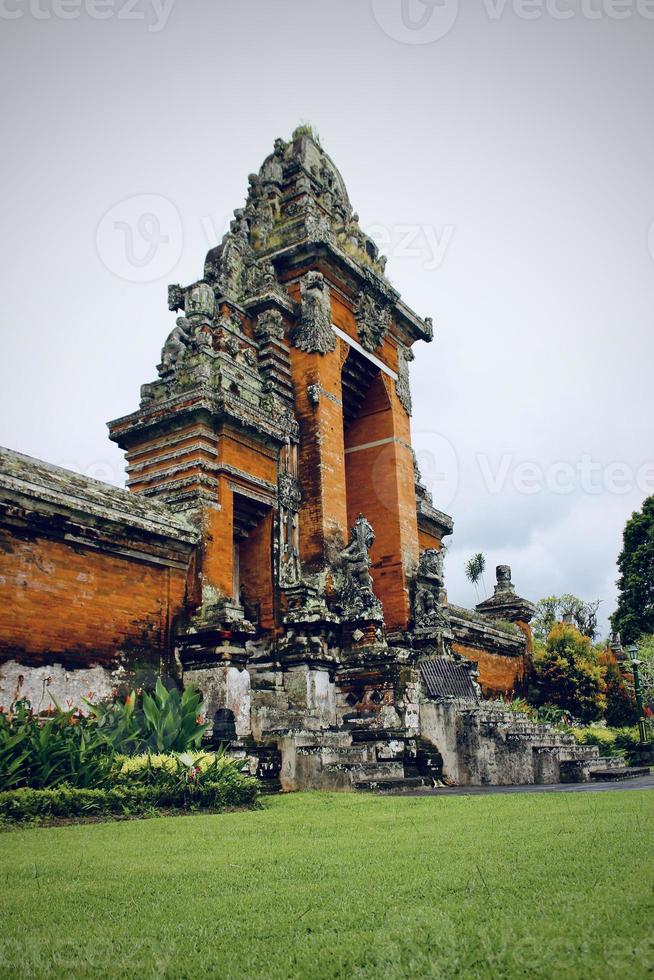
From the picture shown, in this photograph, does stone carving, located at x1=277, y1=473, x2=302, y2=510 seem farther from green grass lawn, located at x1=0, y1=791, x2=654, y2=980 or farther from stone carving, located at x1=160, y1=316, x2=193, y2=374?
green grass lawn, located at x1=0, y1=791, x2=654, y2=980

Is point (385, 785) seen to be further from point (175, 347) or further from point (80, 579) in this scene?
point (175, 347)

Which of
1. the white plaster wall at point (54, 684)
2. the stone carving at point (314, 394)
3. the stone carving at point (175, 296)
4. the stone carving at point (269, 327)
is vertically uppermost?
the stone carving at point (175, 296)

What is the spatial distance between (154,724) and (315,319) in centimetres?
959

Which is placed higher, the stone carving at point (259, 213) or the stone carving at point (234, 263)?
the stone carving at point (259, 213)

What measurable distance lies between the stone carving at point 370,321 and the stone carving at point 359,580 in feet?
16.3

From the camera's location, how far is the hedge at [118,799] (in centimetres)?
691

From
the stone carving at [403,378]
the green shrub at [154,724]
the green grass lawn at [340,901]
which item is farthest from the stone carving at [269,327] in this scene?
the green grass lawn at [340,901]

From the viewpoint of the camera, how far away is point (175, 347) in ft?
48.9

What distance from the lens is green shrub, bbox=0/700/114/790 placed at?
7.61 metres

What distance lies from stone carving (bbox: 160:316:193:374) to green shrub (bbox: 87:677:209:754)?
271 inches

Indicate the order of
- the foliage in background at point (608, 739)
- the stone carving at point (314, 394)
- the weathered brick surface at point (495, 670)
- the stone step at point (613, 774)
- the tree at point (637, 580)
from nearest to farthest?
the stone step at point (613, 774) → the stone carving at point (314, 394) → the foliage in background at point (608, 739) → the weathered brick surface at point (495, 670) → the tree at point (637, 580)

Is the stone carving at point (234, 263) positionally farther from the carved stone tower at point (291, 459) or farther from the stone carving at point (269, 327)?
the stone carving at point (269, 327)

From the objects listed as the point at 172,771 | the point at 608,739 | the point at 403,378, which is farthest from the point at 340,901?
the point at 403,378

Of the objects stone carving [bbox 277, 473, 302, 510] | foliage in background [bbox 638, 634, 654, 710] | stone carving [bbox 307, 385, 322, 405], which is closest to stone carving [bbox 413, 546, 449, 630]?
stone carving [bbox 277, 473, 302, 510]
